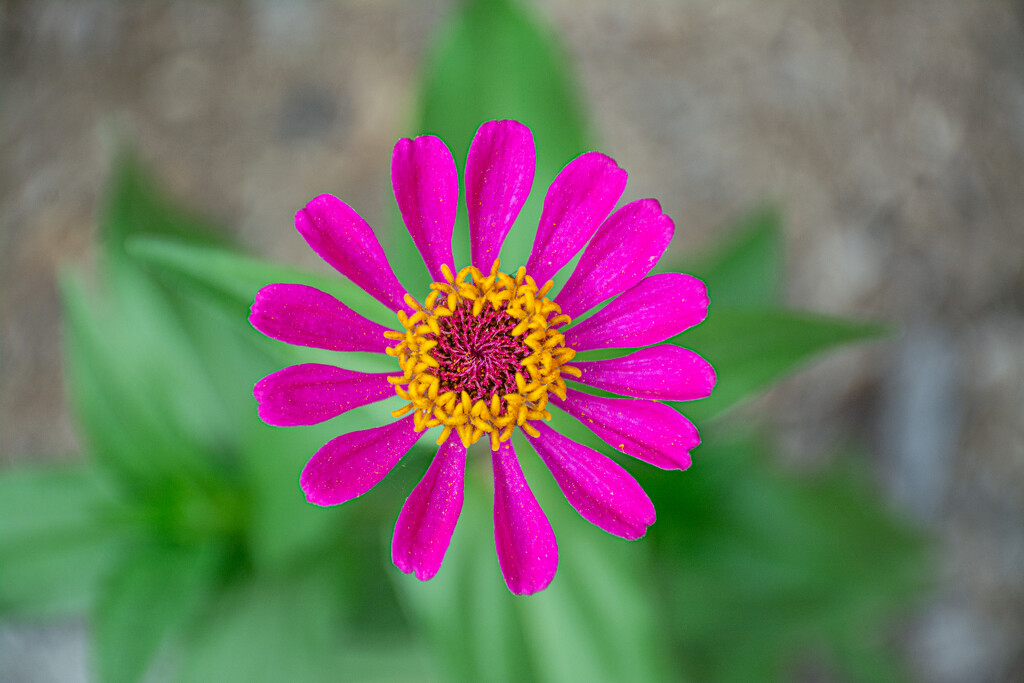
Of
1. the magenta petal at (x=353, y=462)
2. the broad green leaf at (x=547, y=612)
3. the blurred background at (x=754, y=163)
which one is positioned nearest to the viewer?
the magenta petal at (x=353, y=462)

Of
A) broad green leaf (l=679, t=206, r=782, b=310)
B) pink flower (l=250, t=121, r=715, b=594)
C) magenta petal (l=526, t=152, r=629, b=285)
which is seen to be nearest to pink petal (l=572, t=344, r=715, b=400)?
pink flower (l=250, t=121, r=715, b=594)

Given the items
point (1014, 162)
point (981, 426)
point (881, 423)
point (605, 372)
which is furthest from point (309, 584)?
point (1014, 162)

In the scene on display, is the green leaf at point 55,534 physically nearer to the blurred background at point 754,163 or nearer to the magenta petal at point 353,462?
the blurred background at point 754,163

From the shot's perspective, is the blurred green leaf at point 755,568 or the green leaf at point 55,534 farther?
the blurred green leaf at point 755,568

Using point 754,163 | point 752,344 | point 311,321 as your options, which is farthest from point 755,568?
point 311,321

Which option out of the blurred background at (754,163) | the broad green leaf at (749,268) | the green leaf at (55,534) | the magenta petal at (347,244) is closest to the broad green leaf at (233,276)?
the magenta petal at (347,244)

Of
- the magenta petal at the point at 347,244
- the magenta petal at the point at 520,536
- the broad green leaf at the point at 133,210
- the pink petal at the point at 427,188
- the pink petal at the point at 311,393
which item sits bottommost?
the magenta petal at the point at 520,536

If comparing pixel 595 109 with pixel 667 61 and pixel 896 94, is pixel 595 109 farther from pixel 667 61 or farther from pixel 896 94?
pixel 896 94
